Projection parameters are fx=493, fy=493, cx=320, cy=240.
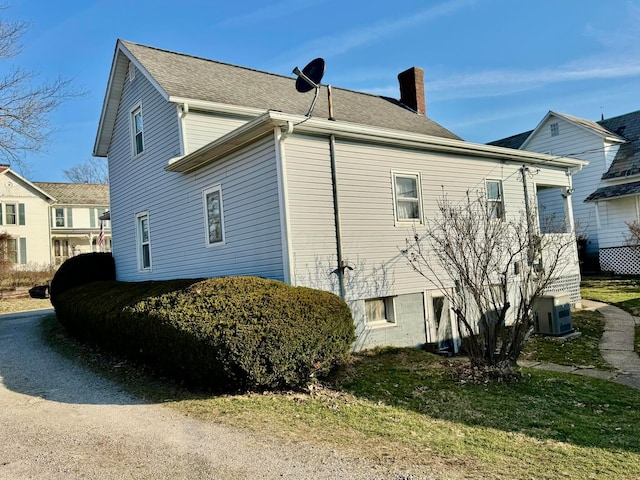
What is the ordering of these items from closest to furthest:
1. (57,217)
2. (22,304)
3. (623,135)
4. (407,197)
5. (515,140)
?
(407,197) → (22,304) → (623,135) → (515,140) → (57,217)

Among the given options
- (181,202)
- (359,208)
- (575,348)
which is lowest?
(575,348)

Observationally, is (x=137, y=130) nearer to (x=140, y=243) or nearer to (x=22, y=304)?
(x=140, y=243)

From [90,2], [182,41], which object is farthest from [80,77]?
[90,2]

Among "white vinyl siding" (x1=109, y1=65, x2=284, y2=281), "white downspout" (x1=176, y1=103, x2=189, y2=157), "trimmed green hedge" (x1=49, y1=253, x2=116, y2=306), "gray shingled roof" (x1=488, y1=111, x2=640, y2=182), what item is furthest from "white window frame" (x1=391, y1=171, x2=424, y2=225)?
"gray shingled roof" (x1=488, y1=111, x2=640, y2=182)

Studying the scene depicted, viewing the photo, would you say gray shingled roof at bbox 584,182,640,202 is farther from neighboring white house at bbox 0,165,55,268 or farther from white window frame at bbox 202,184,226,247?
neighboring white house at bbox 0,165,55,268

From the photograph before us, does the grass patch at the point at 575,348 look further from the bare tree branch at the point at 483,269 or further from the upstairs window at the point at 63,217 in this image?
the upstairs window at the point at 63,217

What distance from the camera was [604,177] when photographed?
22125 millimetres

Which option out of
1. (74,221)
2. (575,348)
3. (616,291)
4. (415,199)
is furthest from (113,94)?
(74,221)

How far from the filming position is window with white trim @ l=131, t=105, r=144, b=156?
551 inches

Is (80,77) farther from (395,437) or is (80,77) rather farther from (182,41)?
(395,437)

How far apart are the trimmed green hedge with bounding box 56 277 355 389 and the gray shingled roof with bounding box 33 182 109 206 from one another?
36.4m

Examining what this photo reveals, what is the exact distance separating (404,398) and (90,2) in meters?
11.2

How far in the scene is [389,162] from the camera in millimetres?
10266

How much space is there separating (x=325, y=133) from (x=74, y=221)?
121 ft
